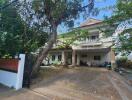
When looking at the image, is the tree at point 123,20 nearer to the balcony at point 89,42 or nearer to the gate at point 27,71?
the gate at point 27,71

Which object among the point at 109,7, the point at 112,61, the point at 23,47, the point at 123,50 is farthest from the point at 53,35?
the point at 112,61

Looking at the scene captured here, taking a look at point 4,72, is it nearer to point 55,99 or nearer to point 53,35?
point 53,35

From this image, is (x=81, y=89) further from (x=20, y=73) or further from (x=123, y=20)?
(x=123, y=20)

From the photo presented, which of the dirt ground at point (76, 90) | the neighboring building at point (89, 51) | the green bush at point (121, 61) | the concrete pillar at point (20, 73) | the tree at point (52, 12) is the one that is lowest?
the dirt ground at point (76, 90)

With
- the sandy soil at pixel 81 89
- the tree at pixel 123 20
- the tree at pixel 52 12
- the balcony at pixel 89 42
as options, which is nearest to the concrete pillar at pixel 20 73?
the sandy soil at pixel 81 89

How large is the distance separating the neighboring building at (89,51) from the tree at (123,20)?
11.2m

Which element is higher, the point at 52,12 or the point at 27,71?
the point at 52,12

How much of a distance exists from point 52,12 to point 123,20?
275 inches

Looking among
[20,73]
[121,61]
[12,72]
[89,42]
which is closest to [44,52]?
[12,72]

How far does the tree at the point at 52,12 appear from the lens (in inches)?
655

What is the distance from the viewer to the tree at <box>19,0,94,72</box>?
54.6ft

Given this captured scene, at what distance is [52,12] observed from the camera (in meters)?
16.9

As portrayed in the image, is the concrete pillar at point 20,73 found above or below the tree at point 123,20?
below

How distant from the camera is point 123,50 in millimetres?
12148
